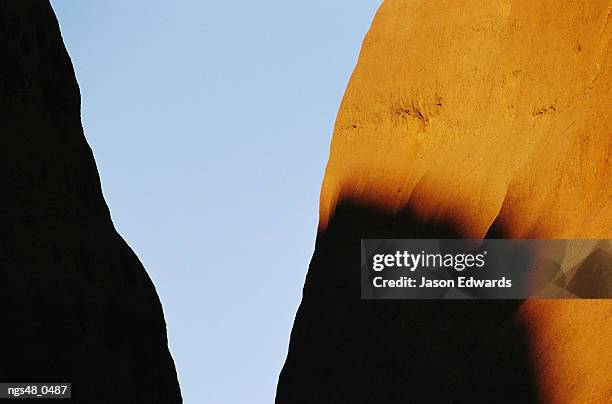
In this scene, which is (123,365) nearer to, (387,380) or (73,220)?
(73,220)

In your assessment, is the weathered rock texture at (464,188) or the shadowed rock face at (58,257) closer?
the weathered rock texture at (464,188)

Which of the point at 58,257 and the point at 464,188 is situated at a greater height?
the point at 464,188

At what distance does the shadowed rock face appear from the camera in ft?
69.2

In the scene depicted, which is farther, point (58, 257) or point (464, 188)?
point (464, 188)

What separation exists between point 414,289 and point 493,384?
4.16m

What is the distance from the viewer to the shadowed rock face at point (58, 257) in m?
21.1

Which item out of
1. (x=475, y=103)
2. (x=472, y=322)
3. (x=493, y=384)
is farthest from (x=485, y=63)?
(x=493, y=384)

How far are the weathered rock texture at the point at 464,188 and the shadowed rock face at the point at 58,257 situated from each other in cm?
387

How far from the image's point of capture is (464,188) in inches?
928

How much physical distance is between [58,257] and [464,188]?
280 inches

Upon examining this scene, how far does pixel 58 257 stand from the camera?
72.9 ft

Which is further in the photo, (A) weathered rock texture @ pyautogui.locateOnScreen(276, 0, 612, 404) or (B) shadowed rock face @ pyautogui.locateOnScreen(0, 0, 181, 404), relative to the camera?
(B) shadowed rock face @ pyautogui.locateOnScreen(0, 0, 181, 404)

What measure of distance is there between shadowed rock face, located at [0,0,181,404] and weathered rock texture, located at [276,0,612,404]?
387 centimetres

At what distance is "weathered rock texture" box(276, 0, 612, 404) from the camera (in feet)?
60.6
